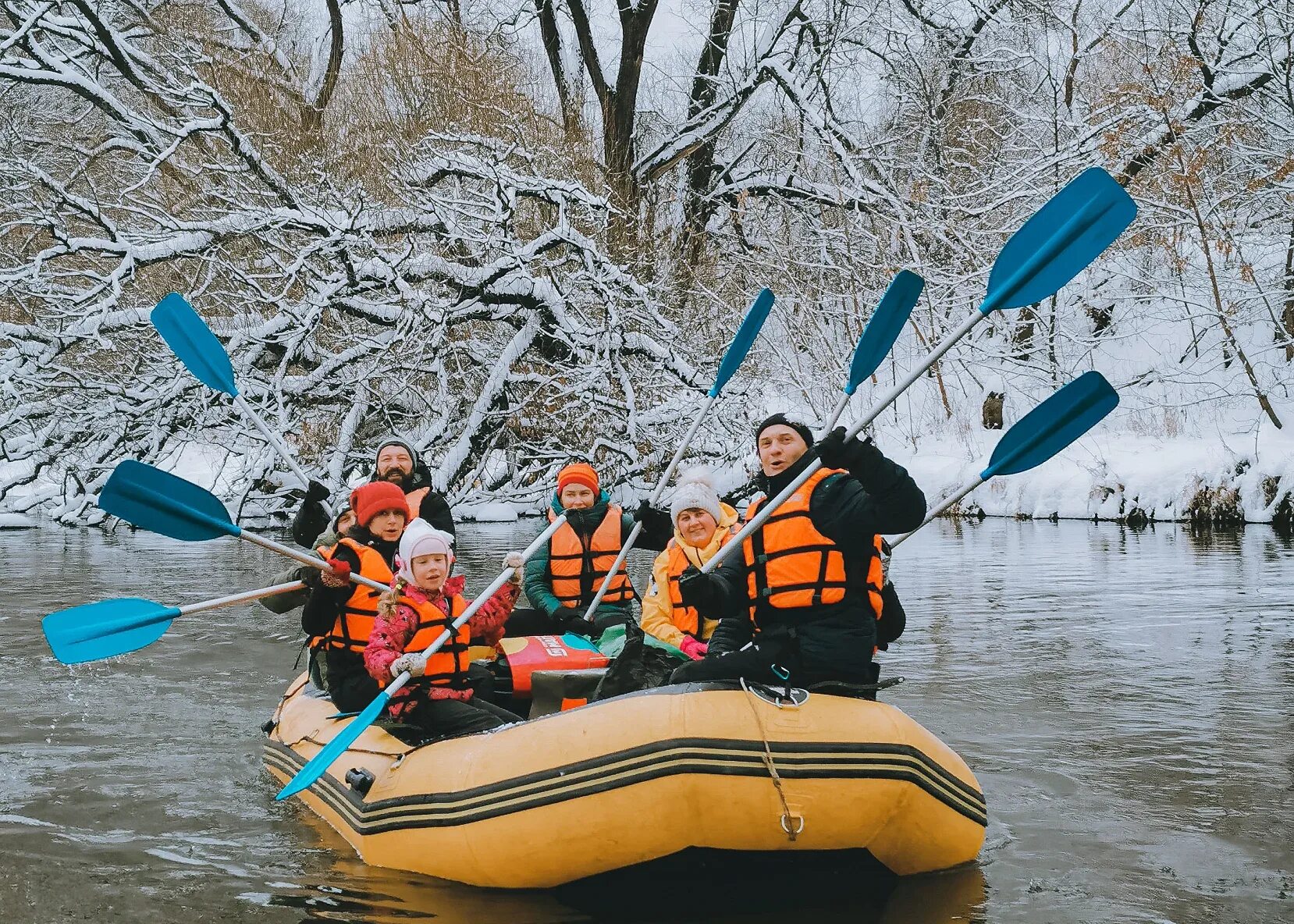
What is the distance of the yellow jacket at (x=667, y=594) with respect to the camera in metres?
5.33

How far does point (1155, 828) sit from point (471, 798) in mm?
2244

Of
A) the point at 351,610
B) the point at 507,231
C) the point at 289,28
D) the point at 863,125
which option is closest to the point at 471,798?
the point at 351,610

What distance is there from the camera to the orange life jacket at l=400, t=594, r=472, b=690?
14.0 ft

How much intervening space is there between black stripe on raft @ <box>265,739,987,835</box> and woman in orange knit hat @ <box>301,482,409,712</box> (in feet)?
2.92

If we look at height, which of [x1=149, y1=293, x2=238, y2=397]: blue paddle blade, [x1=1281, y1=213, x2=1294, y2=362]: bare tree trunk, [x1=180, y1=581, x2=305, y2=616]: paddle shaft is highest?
[x1=1281, y1=213, x2=1294, y2=362]: bare tree trunk

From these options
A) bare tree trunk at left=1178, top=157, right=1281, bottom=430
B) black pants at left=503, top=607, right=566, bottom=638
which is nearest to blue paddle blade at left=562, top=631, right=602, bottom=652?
black pants at left=503, top=607, right=566, bottom=638

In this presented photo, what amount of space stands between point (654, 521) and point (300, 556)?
84.9 inches

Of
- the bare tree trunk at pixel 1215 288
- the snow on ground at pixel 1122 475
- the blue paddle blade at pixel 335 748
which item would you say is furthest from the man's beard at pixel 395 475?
the snow on ground at pixel 1122 475

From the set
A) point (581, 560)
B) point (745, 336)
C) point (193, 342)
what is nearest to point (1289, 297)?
point (745, 336)

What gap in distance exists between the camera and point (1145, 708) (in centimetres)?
594

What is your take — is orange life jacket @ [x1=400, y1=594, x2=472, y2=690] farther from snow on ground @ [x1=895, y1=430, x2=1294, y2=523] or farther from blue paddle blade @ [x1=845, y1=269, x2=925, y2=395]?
snow on ground @ [x1=895, y1=430, x2=1294, y2=523]

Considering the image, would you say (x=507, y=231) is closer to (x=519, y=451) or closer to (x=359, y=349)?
(x=359, y=349)

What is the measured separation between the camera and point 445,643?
430 cm

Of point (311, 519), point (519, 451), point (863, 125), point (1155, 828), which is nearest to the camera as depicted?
point (1155, 828)
